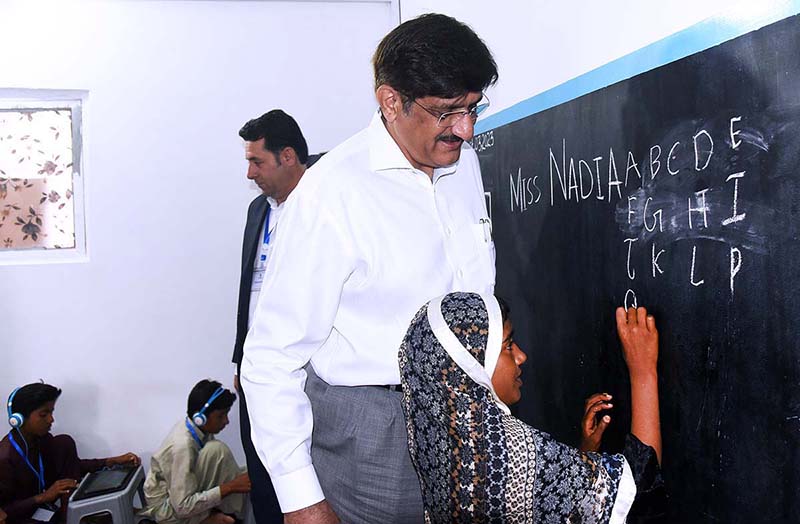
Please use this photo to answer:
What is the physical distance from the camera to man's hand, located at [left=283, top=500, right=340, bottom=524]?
1.37m

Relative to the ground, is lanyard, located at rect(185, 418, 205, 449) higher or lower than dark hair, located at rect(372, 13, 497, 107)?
lower

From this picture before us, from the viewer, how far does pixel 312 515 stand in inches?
54.4

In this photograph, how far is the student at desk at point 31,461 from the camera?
3.32m

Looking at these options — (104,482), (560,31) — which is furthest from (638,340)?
(104,482)

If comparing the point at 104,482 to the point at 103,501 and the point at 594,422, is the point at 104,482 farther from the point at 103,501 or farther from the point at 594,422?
the point at 594,422

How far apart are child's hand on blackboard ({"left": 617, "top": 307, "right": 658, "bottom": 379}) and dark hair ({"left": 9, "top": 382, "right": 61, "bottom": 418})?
2854 millimetres

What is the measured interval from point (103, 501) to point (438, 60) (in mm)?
2832

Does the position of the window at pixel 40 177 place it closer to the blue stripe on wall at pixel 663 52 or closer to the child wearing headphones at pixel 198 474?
the child wearing headphones at pixel 198 474

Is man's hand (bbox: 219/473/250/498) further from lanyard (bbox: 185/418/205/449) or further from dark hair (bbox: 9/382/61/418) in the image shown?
dark hair (bbox: 9/382/61/418)

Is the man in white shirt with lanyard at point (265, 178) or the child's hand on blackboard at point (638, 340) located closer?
the child's hand on blackboard at point (638, 340)

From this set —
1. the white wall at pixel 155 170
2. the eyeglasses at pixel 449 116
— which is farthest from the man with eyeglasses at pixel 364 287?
the white wall at pixel 155 170

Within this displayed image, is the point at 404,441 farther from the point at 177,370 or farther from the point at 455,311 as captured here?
the point at 177,370

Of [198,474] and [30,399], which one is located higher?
[30,399]

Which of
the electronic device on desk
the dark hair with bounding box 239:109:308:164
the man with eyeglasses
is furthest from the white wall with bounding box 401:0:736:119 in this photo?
the electronic device on desk
